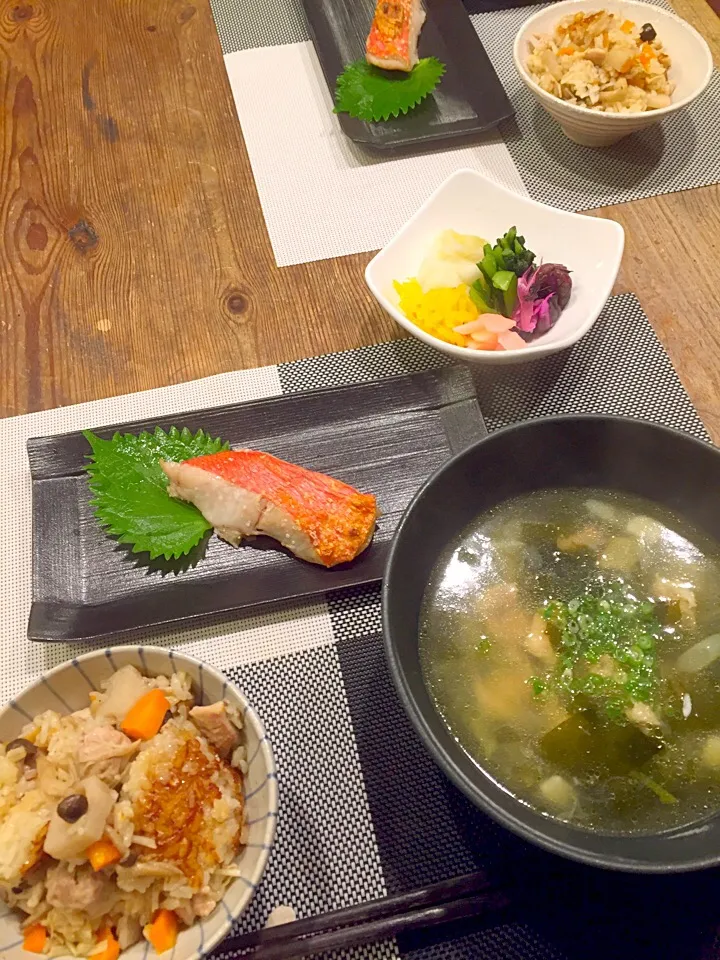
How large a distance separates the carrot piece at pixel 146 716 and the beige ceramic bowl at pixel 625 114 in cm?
176

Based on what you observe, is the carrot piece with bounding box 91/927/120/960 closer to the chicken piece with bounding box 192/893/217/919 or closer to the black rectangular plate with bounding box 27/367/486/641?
the chicken piece with bounding box 192/893/217/919

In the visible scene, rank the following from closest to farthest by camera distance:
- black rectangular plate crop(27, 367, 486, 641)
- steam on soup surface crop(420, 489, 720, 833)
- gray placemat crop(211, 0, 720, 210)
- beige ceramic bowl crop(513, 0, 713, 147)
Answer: steam on soup surface crop(420, 489, 720, 833), black rectangular plate crop(27, 367, 486, 641), beige ceramic bowl crop(513, 0, 713, 147), gray placemat crop(211, 0, 720, 210)

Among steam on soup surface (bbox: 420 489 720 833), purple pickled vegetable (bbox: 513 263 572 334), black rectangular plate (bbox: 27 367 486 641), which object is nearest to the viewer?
steam on soup surface (bbox: 420 489 720 833)

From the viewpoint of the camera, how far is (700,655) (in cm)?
116

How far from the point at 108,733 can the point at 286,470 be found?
2.08 ft

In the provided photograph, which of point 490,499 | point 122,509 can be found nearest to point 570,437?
point 490,499

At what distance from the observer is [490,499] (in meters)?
1.27

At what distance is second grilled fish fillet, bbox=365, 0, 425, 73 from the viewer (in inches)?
84.3

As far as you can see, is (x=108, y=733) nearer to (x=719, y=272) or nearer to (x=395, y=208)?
(x=395, y=208)

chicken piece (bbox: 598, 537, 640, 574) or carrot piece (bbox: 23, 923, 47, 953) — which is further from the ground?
chicken piece (bbox: 598, 537, 640, 574)

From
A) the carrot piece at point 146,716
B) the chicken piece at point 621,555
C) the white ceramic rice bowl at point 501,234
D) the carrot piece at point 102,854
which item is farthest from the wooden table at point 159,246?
the carrot piece at point 102,854

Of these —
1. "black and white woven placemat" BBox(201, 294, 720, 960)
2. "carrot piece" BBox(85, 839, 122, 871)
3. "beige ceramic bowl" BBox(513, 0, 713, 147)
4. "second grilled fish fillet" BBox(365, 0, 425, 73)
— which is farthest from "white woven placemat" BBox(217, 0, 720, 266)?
"carrot piece" BBox(85, 839, 122, 871)

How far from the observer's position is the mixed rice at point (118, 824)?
0.98 metres

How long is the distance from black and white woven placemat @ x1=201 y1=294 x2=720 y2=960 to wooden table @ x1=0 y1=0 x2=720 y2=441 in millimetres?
789
